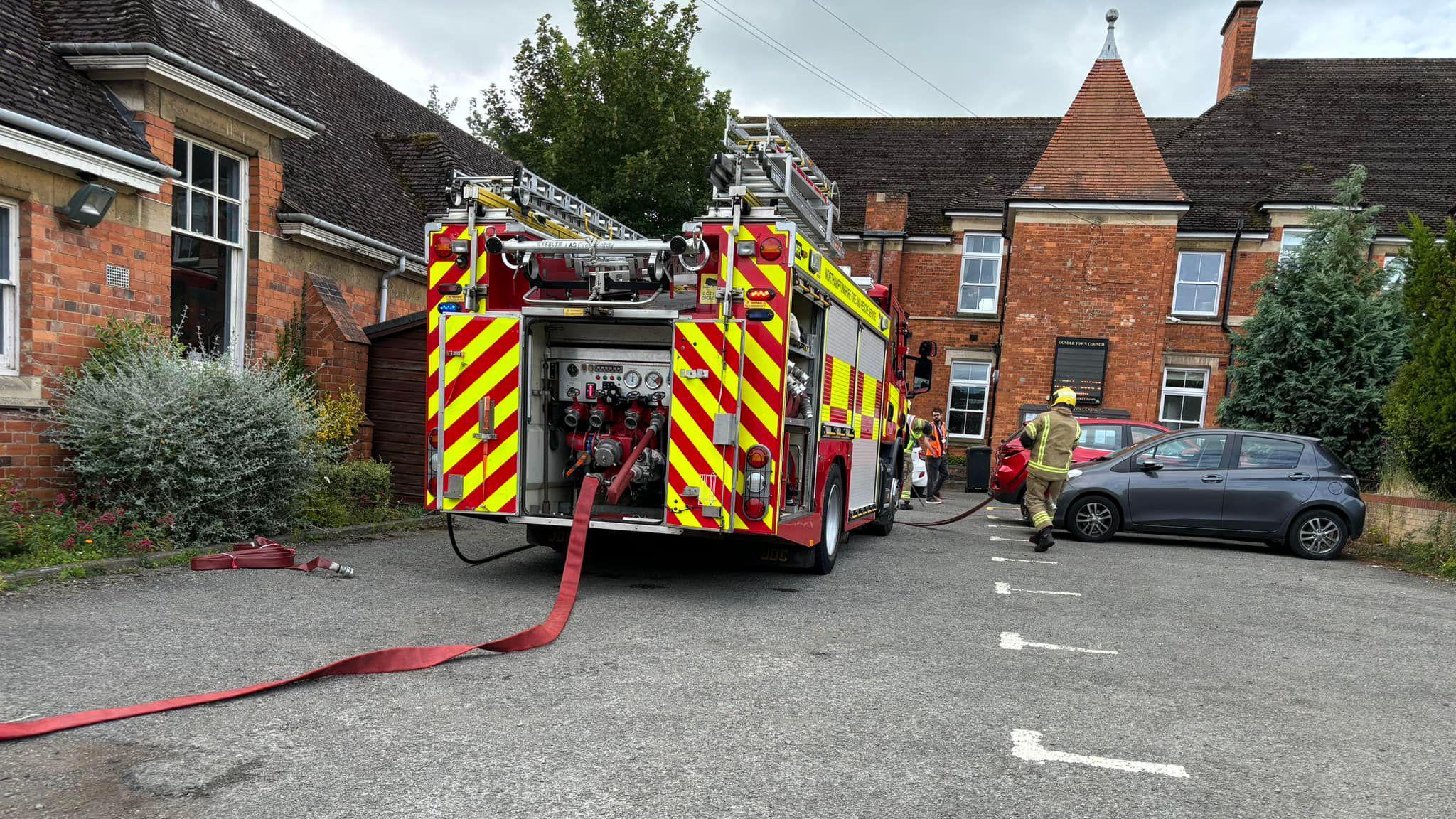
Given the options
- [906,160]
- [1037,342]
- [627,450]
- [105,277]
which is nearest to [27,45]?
[105,277]

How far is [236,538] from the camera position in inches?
290

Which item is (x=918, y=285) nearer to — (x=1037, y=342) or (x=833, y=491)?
(x=1037, y=342)

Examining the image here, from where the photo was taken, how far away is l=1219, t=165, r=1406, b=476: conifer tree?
1667 cm

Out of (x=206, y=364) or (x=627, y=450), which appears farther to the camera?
(x=206, y=364)

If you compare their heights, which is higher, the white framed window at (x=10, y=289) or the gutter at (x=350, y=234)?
the gutter at (x=350, y=234)

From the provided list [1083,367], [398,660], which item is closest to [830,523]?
[398,660]

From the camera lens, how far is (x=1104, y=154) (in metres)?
21.8

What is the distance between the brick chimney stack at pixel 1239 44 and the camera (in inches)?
1008

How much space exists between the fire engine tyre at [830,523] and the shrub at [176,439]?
4.54 metres

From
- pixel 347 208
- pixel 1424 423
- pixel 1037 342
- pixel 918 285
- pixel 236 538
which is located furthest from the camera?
pixel 918 285

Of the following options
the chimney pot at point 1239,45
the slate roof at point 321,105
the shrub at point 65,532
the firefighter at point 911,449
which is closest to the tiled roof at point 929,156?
the chimney pot at point 1239,45

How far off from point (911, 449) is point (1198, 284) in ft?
41.7

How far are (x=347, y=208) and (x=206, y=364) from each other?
5038 mm

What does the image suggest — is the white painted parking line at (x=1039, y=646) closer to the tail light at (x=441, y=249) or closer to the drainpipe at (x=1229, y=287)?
the tail light at (x=441, y=249)
